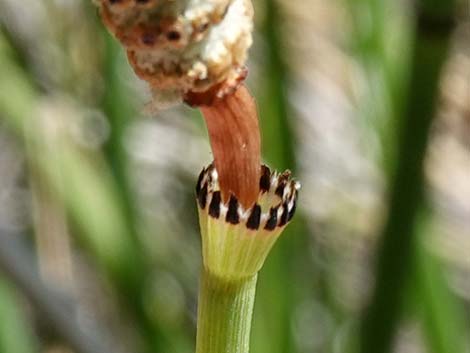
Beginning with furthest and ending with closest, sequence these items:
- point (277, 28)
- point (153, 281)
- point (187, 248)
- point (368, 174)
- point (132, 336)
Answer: point (368, 174) < point (187, 248) < point (132, 336) < point (153, 281) < point (277, 28)

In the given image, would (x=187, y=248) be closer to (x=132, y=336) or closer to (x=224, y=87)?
(x=132, y=336)

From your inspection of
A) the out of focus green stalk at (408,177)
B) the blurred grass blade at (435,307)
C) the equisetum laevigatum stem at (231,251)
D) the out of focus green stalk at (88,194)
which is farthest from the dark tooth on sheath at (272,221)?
the out of focus green stalk at (88,194)

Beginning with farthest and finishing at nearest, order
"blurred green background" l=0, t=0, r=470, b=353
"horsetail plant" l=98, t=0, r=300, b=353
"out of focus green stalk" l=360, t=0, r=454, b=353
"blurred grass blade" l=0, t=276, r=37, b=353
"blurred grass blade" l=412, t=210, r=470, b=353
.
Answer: "blurred grass blade" l=0, t=276, r=37, b=353
"blurred grass blade" l=412, t=210, r=470, b=353
"blurred green background" l=0, t=0, r=470, b=353
"out of focus green stalk" l=360, t=0, r=454, b=353
"horsetail plant" l=98, t=0, r=300, b=353

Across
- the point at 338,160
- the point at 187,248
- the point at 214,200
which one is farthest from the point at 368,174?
the point at 214,200

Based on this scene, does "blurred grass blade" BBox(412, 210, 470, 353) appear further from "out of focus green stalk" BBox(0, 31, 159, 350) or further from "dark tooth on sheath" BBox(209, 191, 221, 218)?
"dark tooth on sheath" BBox(209, 191, 221, 218)

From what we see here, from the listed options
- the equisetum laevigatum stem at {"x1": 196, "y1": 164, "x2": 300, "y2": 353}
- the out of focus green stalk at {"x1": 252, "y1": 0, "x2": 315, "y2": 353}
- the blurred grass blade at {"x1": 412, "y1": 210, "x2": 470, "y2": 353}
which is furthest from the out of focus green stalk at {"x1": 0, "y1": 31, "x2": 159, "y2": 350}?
the equisetum laevigatum stem at {"x1": 196, "y1": 164, "x2": 300, "y2": 353}

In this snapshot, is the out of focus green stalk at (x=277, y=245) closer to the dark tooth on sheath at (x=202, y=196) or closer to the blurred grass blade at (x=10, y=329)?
the blurred grass blade at (x=10, y=329)
